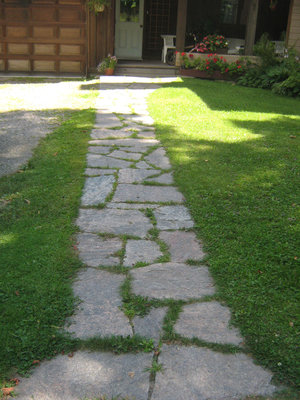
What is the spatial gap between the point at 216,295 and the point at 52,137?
3868 millimetres

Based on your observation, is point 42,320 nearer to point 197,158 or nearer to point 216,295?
point 216,295

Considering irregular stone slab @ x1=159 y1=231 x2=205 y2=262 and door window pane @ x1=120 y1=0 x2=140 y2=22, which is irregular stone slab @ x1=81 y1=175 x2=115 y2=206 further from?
door window pane @ x1=120 y1=0 x2=140 y2=22

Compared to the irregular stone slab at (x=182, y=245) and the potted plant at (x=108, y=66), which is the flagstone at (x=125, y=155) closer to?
the irregular stone slab at (x=182, y=245)

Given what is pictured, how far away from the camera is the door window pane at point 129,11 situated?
44.8ft

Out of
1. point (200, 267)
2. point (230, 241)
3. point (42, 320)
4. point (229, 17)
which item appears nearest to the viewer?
point (42, 320)

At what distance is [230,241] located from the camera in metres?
3.05

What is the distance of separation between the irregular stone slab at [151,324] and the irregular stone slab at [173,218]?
1.04m

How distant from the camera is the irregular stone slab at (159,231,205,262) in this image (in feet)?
9.40

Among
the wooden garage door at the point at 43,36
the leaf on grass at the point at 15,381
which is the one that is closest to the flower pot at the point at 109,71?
the wooden garage door at the point at 43,36

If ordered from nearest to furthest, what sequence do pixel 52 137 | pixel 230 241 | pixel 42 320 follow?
pixel 42 320 < pixel 230 241 < pixel 52 137

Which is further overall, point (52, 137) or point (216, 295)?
point (52, 137)

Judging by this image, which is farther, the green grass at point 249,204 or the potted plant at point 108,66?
the potted plant at point 108,66

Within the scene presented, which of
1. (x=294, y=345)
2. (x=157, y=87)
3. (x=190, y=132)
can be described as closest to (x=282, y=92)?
(x=157, y=87)

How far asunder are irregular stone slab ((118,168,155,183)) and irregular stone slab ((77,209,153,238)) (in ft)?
2.47
